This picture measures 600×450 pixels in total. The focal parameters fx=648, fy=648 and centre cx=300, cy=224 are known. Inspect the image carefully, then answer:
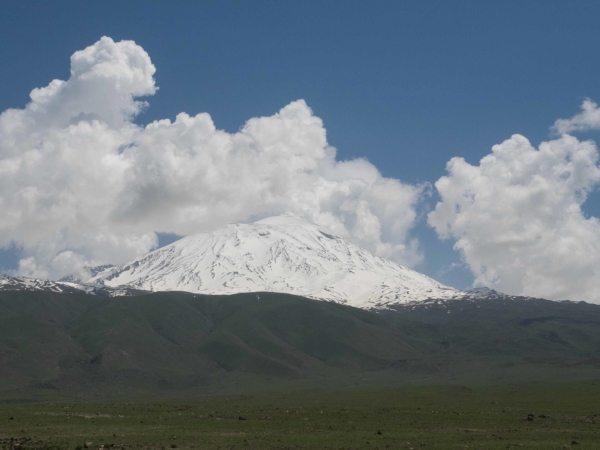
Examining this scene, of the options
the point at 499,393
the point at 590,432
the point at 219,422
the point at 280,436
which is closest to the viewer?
the point at 280,436

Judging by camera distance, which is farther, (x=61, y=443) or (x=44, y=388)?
(x=44, y=388)

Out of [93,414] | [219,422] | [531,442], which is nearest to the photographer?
[531,442]

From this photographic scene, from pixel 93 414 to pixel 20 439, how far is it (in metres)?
25.1

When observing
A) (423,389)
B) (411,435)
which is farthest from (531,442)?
(423,389)

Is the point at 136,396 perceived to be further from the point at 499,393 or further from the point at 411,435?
the point at 411,435

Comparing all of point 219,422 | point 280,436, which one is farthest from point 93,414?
point 280,436

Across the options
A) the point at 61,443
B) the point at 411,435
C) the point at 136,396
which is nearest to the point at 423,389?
the point at 136,396

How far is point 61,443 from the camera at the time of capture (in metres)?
49.2

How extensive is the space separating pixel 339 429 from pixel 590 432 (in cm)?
2328

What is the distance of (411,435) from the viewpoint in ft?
189

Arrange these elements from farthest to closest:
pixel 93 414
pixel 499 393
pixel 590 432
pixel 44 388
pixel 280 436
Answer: pixel 44 388 < pixel 499 393 < pixel 93 414 < pixel 590 432 < pixel 280 436

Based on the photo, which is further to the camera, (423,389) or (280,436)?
(423,389)

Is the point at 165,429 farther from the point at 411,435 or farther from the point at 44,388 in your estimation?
the point at 44,388

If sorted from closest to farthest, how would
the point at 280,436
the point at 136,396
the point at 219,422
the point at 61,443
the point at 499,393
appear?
the point at 61,443
the point at 280,436
the point at 219,422
the point at 499,393
the point at 136,396
